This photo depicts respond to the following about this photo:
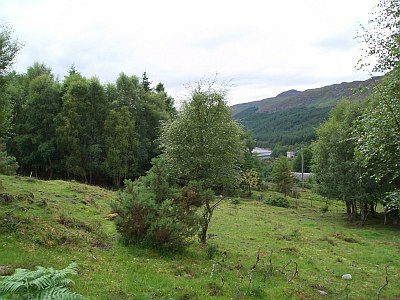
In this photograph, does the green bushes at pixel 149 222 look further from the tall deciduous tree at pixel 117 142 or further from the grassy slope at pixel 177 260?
the tall deciduous tree at pixel 117 142

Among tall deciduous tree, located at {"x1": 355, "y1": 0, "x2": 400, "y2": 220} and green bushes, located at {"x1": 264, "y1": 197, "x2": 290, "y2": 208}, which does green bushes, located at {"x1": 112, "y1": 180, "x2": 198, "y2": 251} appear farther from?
green bushes, located at {"x1": 264, "y1": 197, "x2": 290, "y2": 208}

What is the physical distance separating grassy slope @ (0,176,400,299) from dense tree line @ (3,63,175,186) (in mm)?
22722

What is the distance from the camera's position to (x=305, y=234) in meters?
29.5

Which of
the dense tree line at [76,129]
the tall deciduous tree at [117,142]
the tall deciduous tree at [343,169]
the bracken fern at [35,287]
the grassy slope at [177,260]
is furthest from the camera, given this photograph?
the tall deciduous tree at [117,142]

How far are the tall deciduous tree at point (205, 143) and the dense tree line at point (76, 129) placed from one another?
103ft

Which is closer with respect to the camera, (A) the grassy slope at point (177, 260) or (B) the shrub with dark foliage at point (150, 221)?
(A) the grassy slope at point (177, 260)

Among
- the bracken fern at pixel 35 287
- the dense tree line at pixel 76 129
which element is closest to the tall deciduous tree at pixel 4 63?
the bracken fern at pixel 35 287

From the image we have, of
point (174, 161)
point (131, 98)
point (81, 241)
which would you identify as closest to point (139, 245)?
point (81, 241)

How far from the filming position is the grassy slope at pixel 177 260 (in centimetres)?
1184

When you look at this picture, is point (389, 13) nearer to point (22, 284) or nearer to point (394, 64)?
point (394, 64)

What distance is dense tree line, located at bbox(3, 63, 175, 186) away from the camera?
48.0 metres

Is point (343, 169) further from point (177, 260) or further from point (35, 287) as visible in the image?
point (35, 287)

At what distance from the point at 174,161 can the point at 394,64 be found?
436 inches

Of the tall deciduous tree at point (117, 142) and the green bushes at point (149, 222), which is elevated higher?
the tall deciduous tree at point (117, 142)
